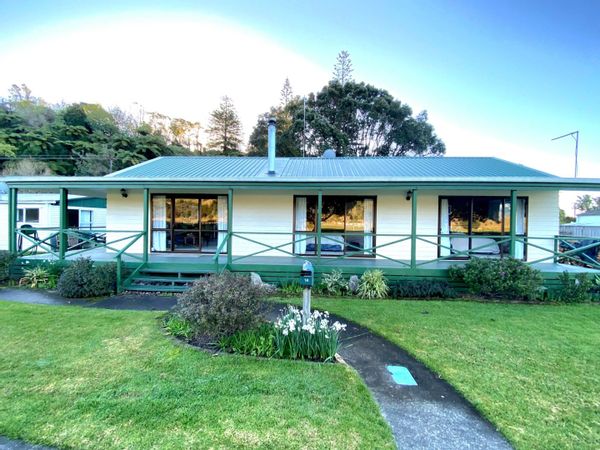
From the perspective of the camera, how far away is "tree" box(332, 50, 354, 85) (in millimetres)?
35156

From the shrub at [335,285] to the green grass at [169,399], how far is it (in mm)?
4290

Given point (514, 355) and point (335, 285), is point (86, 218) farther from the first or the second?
point (514, 355)

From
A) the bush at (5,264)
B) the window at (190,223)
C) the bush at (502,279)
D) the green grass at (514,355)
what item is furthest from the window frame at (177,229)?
the bush at (502,279)

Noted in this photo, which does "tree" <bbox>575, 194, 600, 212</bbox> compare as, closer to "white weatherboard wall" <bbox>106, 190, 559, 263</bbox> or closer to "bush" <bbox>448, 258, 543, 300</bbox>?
"white weatherboard wall" <bbox>106, 190, 559, 263</bbox>

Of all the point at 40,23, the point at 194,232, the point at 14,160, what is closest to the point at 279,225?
the point at 194,232

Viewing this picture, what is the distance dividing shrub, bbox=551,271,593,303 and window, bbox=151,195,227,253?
10056mm

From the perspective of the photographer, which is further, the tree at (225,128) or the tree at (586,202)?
the tree at (586,202)

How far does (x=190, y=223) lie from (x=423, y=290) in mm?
8004

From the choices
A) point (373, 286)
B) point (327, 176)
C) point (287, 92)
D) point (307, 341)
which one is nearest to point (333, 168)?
point (327, 176)

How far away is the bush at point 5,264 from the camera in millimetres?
8648

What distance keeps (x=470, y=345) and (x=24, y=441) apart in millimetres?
5469

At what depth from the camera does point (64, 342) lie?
15.3ft

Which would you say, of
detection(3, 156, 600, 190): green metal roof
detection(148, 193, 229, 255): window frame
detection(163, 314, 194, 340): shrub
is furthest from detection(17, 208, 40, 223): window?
detection(163, 314, 194, 340): shrub

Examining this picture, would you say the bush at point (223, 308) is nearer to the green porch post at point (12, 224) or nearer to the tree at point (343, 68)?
the green porch post at point (12, 224)
